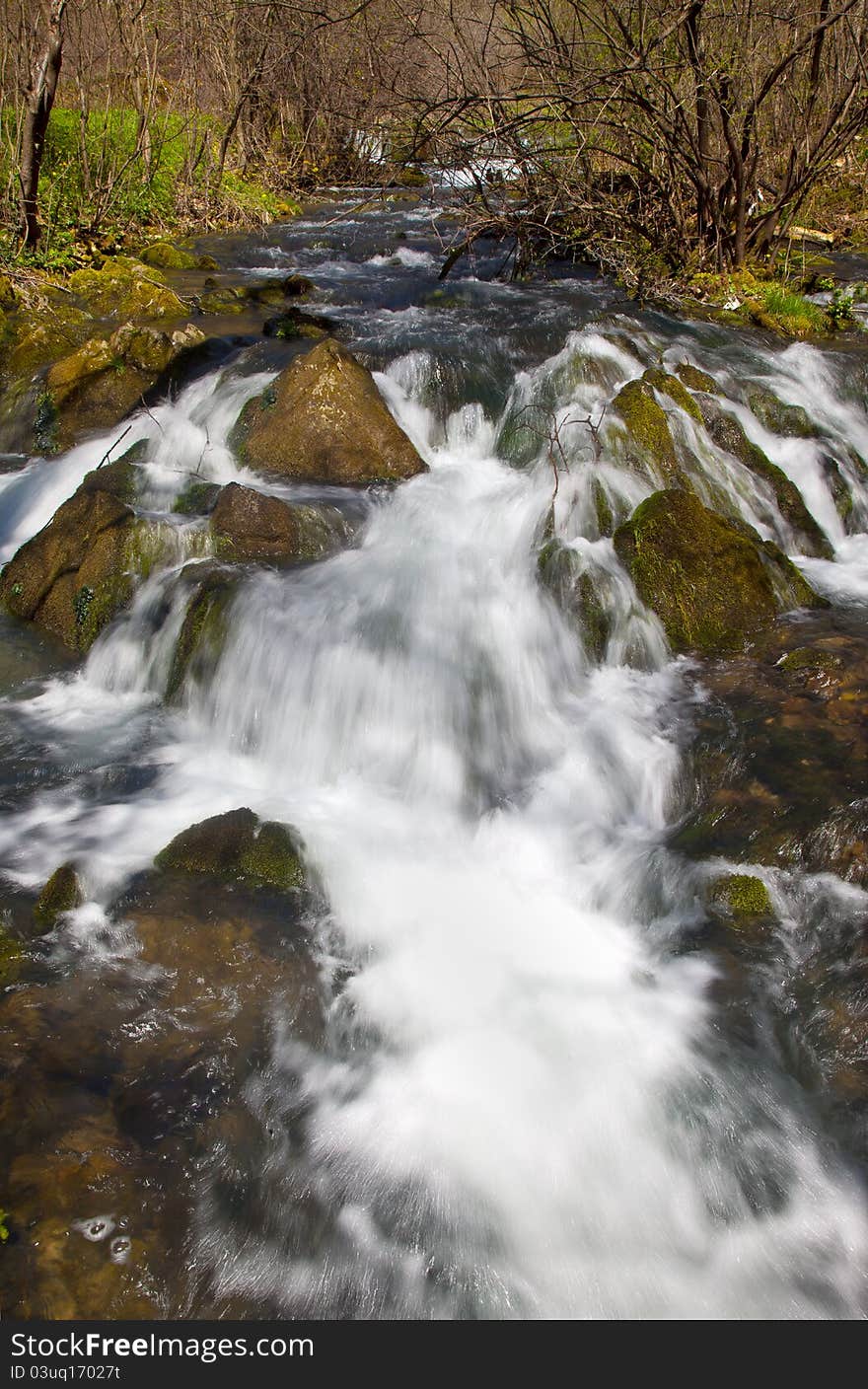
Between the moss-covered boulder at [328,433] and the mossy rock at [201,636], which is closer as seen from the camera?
the mossy rock at [201,636]

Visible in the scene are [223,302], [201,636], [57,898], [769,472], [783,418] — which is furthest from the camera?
[223,302]

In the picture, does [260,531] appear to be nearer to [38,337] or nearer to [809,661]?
[809,661]

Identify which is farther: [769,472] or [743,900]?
[769,472]

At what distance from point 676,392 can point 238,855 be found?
17.0ft

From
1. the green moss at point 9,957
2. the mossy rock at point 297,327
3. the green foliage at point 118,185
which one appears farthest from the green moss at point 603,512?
the green foliage at point 118,185

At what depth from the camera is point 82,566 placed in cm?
591

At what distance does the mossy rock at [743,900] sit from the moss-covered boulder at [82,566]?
3.95m

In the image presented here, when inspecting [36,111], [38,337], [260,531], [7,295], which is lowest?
[260,531]

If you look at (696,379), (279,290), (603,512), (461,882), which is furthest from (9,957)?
(279,290)

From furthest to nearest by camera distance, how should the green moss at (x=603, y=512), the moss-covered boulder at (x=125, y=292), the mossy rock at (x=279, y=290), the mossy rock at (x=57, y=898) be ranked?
the mossy rock at (x=279, y=290), the moss-covered boulder at (x=125, y=292), the green moss at (x=603, y=512), the mossy rock at (x=57, y=898)

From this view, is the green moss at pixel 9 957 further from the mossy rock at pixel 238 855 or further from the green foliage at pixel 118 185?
the green foliage at pixel 118 185

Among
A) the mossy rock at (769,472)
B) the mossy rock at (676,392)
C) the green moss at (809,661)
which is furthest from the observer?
the mossy rock at (676,392)

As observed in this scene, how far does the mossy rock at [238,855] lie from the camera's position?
13.4 feet

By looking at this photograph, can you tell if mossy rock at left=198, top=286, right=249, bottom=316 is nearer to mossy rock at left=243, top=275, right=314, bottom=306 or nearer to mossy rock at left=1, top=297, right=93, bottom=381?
mossy rock at left=243, top=275, right=314, bottom=306
